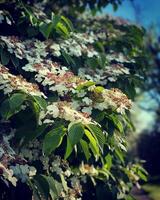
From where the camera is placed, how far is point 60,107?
10.3ft

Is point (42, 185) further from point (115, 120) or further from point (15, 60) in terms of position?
point (15, 60)

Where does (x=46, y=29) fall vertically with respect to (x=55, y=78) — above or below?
above

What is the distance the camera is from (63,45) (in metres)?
4.55

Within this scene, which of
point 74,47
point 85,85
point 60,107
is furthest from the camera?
point 74,47

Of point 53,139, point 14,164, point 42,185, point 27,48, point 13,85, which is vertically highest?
point 27,48

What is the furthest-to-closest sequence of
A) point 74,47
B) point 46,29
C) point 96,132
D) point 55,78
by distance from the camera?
point 74,47 < point 46,29 < point 55,78 < point 96,132

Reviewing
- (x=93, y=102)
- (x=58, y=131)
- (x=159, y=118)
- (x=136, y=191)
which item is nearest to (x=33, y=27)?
(x=93, y=102)

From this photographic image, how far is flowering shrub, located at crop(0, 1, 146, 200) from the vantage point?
10.1ft

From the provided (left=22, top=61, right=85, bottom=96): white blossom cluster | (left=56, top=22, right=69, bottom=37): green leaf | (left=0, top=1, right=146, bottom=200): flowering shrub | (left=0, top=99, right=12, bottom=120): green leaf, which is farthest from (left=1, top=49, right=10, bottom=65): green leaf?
(left=0, top=99, right=12, bottom=120): green leaf

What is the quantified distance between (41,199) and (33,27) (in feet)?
7.62

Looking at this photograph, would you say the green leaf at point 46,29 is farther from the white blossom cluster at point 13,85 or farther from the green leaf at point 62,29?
the white blossom cluster at point 13,85

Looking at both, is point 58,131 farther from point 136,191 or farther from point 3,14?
point 136,191

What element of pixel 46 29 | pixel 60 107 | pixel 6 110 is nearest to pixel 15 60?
pixel 46 29

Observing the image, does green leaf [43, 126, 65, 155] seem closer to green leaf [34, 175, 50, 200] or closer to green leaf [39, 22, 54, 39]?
green leaf [34, 175, 50, 200]
